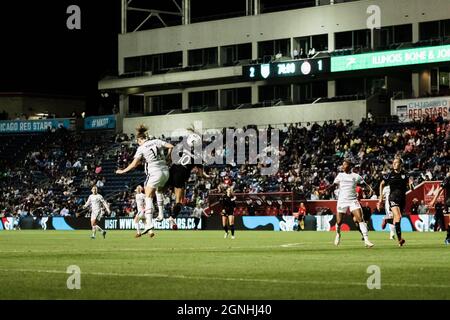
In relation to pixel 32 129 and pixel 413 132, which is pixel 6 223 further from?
pixel 413 132

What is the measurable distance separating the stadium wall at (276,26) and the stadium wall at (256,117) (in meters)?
5.15

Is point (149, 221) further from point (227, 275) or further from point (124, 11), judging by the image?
point (124, 11)

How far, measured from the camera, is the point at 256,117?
68812 millimetres

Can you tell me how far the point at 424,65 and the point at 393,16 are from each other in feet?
13.2

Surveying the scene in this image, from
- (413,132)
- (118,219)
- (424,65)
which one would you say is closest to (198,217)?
(118,219)

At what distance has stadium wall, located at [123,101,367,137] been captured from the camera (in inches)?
2519

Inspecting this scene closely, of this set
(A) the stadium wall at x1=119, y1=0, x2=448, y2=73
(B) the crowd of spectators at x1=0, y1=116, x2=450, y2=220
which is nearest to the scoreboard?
(A) the stadium wall at x1=119, y1=0, x2=448, y2=73

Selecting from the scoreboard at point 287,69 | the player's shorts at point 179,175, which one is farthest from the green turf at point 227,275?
the scoreboard at point 287,69

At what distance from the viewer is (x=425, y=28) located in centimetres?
A: 6138
